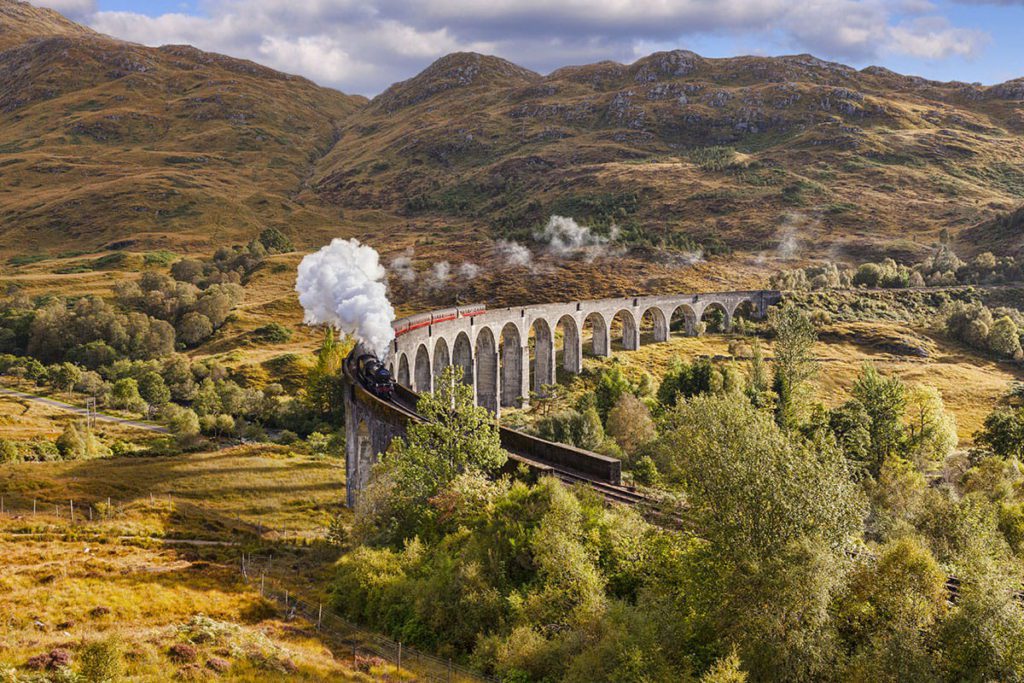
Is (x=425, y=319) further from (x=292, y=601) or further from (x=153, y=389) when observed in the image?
(x=153, y=389)

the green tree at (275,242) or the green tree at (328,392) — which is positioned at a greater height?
the green tree at (275,242)

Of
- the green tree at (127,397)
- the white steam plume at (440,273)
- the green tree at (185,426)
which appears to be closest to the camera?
the green tree at (185,426)

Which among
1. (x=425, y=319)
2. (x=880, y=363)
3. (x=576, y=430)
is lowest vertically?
(x=576, y=430)

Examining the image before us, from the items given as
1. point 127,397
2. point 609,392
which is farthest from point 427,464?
point 127,397

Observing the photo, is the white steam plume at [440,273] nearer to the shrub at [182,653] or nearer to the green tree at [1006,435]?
the green tree at [1006,435]

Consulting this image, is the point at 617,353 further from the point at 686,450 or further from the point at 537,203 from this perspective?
the point at 537,203

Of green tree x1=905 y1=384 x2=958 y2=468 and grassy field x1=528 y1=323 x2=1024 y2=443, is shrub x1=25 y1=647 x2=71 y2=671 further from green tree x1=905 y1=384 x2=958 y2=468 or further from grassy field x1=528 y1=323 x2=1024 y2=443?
grassy field x1=528 y1=323 x2=1024 y2=443

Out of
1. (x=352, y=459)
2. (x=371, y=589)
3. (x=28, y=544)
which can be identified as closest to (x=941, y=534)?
(x=371, y=589)

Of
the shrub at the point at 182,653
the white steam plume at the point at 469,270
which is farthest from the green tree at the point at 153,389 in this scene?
the shrub at the point at 182,653
